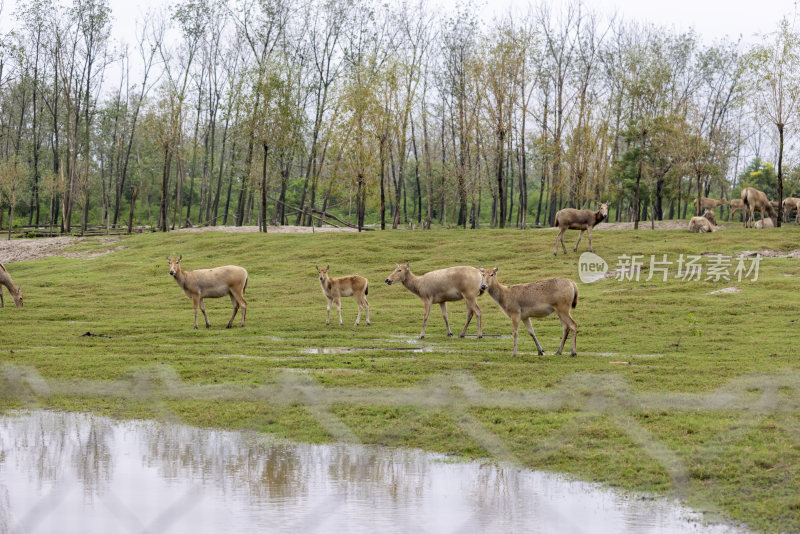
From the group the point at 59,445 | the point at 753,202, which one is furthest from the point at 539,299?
the point at 753,202

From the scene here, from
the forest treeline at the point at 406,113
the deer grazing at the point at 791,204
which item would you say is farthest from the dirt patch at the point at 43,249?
the deer grazing at the point at 791,204

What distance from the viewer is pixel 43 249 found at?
144ft

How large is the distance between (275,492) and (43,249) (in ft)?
134

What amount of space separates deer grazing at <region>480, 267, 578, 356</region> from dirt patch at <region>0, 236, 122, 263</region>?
3048cm

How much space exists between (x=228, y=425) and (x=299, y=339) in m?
8.03

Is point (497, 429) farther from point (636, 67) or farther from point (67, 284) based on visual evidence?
point (636, 67)

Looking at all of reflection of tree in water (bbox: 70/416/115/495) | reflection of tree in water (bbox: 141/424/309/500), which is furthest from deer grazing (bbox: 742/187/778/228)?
reflection of tree in water (bbox: 70/416/115/495)

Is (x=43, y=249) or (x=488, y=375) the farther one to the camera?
(x=43, y=249)

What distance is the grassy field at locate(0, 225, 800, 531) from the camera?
322 inches

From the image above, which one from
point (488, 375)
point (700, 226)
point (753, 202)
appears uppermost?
point (753, 202)

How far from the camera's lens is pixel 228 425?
389 inches

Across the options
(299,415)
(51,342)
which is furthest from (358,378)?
(51,342)

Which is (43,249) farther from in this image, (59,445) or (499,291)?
(59,445)

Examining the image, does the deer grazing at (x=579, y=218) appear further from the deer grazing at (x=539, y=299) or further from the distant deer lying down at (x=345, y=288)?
the deer grazing at (x=539, y=299)
